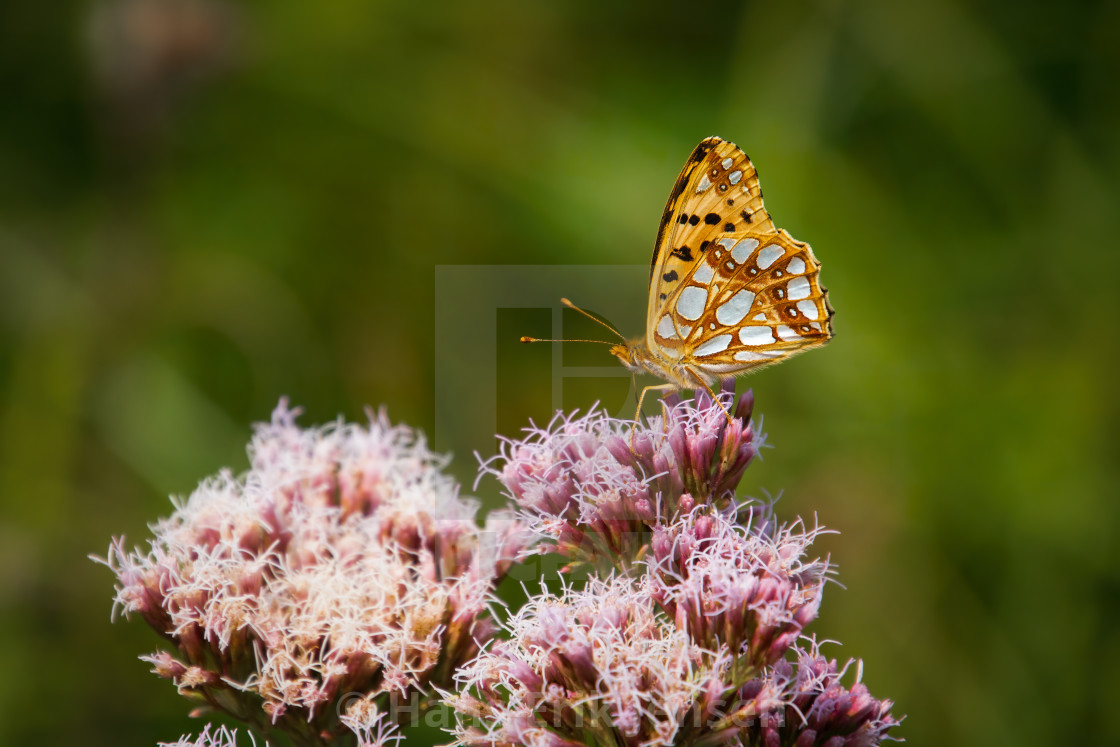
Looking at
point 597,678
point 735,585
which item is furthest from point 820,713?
point 597,678

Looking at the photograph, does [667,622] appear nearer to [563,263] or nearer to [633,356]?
[633,356]

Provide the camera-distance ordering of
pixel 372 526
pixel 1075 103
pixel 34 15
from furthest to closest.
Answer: pixel 34 15
pixel 1075 103
pixel 372 526

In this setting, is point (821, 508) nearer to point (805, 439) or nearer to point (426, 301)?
point (805, 439)

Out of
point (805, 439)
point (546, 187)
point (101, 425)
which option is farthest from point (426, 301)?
point (805, 439)

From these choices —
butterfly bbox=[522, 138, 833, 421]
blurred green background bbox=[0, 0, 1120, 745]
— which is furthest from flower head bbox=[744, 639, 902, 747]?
blurred green background bbox=[0, 0, 1120, 745]

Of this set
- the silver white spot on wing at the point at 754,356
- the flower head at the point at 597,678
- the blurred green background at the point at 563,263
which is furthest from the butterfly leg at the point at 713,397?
the blurred green background at the point at 563,263

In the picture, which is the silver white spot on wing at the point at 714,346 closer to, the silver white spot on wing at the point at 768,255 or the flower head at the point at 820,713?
the silver white spot on wing at the point at 768,255

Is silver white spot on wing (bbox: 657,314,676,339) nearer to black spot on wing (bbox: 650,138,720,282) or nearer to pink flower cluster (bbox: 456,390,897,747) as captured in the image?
black spot on wing (bbox: 650,138,720,282)

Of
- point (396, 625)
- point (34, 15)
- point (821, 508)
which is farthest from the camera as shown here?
point (34, 15)
